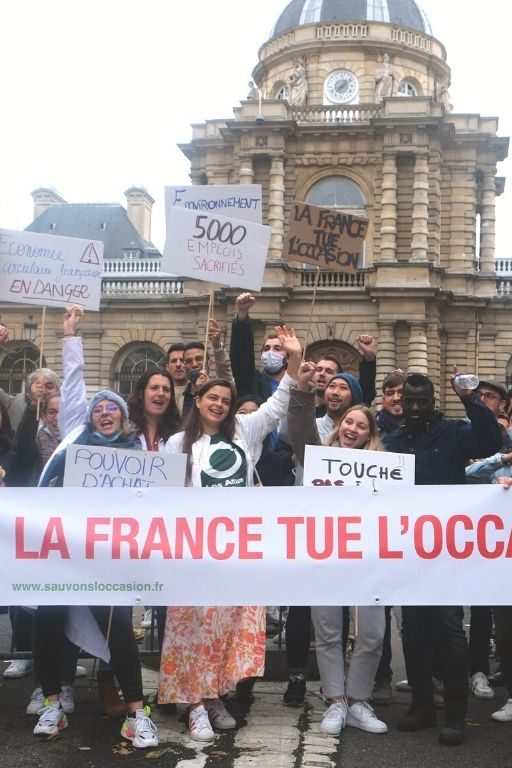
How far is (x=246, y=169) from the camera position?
98.7 ft

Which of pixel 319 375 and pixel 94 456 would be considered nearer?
pixel 94 456

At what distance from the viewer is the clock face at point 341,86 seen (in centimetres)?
3378

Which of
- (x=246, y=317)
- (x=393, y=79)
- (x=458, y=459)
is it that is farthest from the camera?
(x=393, y=79)

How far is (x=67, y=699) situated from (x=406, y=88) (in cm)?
3264

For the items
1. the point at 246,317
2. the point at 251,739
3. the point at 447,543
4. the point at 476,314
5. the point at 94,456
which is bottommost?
the point at 251,739

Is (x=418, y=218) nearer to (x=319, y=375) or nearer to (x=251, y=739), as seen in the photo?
(x=319, y=375)

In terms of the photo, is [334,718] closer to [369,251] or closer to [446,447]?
[446,447]

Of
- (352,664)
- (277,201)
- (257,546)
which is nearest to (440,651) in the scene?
(352,664)

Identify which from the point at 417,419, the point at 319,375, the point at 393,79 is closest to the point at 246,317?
the point at 319,375

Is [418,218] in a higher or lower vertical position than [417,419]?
higher

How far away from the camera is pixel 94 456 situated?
17.2ft

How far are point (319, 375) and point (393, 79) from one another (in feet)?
96.4

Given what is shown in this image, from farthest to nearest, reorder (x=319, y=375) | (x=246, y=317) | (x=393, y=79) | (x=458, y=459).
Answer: (x=393, y=79), (x=246, y=317), (x=319, y=375), (x=458, y=459)

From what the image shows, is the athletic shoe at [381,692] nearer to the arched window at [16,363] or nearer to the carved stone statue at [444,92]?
the arched window at [16,363]
